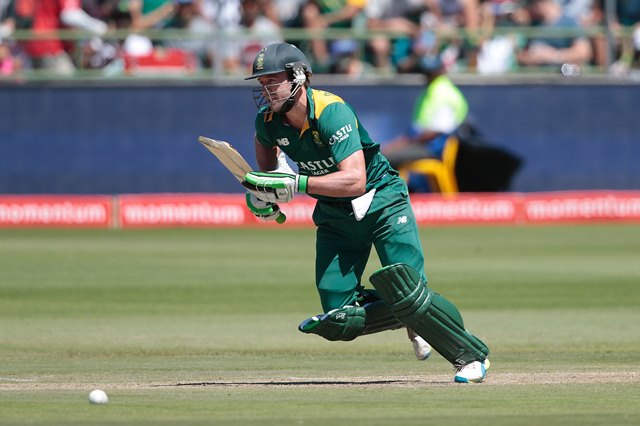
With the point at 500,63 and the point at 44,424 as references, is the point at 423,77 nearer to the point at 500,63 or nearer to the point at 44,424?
the point at 500,63

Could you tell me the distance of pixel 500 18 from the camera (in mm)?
18156

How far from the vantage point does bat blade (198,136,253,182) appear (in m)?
6.28

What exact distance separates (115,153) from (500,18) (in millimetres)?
5579

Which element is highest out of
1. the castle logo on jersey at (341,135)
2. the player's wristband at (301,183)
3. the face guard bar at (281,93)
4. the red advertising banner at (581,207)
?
the face guard bar at (281,93)

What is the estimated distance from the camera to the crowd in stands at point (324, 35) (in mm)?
17688

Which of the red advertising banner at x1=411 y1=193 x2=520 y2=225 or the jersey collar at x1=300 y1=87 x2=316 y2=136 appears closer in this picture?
the jersey collar at x1=300 y1=87 x2=316 y2=136

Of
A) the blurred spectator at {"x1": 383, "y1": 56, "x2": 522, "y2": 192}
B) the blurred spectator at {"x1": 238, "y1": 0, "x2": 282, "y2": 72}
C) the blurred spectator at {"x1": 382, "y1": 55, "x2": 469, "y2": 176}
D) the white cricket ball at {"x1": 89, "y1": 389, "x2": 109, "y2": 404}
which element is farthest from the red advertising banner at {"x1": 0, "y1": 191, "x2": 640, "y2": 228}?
the white cricket ball at {"x1": 89, "y1": 389, "x2": 109, "y2": 404}

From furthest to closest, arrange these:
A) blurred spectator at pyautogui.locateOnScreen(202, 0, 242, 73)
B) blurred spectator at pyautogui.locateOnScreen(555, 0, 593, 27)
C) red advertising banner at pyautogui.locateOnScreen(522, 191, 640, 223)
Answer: blurred spectator at pyautogui.locateOnScreen(555, 0, 593, 27) < blurred spectator at pyautogui.locateOnScreen(202, 0, 242, 73) < red advertising banner at pyautogui.locateOnScreen(522, 191, 640, 223)

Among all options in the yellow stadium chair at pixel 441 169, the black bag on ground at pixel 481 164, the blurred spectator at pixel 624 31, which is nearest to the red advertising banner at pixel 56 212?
the yellow stadium chair at pixel 441 169

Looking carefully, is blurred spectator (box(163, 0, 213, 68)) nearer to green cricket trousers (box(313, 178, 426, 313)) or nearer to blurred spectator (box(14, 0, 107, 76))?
blurred spectator (box(14, 0, 107, 76))

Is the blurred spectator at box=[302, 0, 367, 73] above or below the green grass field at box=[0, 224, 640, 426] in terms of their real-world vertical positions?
above

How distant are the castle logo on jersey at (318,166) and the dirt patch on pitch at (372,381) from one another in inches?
40.4

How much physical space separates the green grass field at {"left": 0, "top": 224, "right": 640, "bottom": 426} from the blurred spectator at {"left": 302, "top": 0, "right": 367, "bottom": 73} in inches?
130

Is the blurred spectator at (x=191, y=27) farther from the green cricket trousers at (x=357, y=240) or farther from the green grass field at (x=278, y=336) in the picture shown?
the green cricket trousers at (x=357, y=240)
